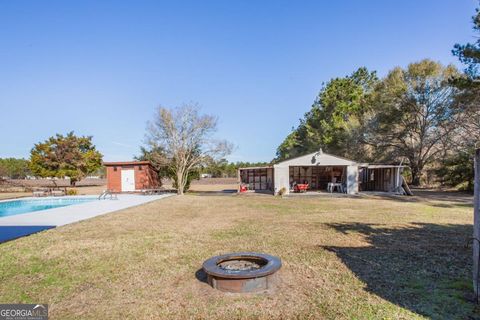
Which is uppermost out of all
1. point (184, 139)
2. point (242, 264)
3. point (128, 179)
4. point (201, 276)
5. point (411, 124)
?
point (411, 124)

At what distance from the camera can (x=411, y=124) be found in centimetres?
2520

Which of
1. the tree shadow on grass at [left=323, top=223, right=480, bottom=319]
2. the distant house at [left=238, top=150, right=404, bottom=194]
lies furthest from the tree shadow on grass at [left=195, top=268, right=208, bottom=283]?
the distant house at [left=238, top=150, right=404, bottom=194]

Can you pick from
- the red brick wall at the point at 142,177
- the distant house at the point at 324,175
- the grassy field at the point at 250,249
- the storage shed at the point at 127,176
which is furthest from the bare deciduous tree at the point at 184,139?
the grassy field at the point at 250,249

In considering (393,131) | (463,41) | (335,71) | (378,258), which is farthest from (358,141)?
(378,258)

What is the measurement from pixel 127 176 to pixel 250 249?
21753mm

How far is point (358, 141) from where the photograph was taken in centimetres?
2691

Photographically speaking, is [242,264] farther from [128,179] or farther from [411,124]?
[411,124]

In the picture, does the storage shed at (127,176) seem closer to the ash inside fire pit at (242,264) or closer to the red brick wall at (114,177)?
the red brick wall at (114,177)

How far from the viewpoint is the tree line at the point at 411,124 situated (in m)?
22.2

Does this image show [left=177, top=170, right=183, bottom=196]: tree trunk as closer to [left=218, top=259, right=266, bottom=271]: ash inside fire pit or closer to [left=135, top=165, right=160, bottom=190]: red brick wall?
[left=135, top=165, right=160, bottom=190]: red brick wall

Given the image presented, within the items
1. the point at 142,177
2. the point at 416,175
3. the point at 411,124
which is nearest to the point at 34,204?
the point at 142,177

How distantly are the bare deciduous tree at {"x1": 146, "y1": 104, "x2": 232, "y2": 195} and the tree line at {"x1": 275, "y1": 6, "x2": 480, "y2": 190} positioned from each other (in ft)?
40.8

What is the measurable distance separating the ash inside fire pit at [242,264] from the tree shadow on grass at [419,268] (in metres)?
1.60

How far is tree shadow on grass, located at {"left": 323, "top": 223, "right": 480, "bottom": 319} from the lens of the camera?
3.46 m
